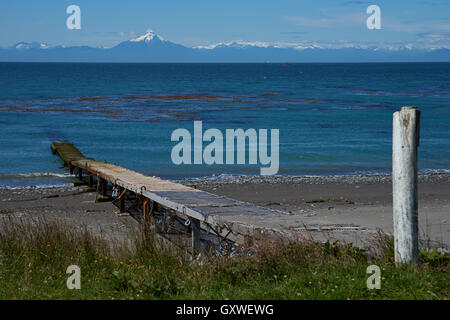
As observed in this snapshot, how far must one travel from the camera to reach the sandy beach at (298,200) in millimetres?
13367

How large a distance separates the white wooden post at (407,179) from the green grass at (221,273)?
0.24m

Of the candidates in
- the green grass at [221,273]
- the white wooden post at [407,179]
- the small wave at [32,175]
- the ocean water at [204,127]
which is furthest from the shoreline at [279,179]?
the white wooden post at [407,179]

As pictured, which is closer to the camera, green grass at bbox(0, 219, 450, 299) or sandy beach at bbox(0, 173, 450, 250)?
green grass at bbox(0, 219, 450, 299)

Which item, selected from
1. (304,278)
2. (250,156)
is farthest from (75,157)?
(304,278)

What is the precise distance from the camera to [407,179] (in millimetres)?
6023

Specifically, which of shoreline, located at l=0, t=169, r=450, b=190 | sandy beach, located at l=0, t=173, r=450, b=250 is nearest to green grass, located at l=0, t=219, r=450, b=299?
sandy beach, located at l=0, t=173, r=450, b=250

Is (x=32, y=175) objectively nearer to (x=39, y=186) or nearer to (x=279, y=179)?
(x=39, y=186)

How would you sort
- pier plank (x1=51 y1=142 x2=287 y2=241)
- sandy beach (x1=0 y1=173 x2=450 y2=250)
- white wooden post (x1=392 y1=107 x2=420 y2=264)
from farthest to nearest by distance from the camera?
sandy beach (x1=0 y1=173 x2=450 y2=250), pier plank (x1=51 y1=142 x2=287 y2=241), white wooden post (x1=392 y1=107 x2=420 y2=264)

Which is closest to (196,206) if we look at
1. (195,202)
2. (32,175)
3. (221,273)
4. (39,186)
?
(195,202)

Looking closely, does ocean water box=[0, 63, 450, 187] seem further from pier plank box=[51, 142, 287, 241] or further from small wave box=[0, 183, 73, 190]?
pier plank box=[51, 142, 287, 241]

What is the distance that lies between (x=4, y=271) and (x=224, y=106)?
152 feet

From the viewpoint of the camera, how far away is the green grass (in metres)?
5.55

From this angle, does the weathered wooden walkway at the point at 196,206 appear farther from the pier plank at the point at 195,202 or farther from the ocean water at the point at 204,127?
the ocean water at the point at 204,127

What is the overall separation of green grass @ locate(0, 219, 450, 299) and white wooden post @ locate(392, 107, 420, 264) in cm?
24
